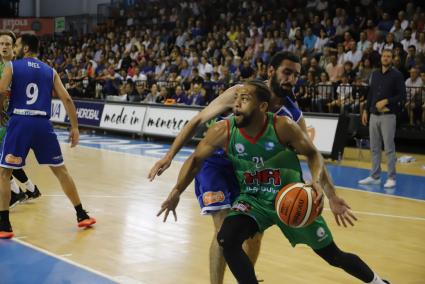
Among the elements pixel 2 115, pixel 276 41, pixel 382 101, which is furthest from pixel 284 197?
pixel 276 41

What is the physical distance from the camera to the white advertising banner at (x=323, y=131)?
13094 millimetres

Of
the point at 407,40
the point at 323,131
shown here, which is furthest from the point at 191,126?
the point at 407,40

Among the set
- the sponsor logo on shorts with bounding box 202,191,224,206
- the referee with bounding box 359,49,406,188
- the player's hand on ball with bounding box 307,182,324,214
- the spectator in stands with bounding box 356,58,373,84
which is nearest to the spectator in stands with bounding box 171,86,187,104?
the spectator in stands with bounding box 356,58,373,84

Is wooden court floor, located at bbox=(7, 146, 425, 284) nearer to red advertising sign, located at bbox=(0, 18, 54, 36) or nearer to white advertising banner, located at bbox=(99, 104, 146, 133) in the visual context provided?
white advertising banner, located at bbox=(99, 104, 146, 133)

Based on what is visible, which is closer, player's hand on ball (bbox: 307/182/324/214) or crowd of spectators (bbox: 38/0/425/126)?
player's hand on ball (bbox: 307/182/324/214)

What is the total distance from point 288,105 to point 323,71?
38.9ft

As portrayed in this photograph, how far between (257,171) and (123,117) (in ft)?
45.0

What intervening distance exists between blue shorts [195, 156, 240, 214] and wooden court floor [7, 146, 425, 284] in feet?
2.73

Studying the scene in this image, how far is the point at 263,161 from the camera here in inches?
167

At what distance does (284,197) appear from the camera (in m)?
4.13

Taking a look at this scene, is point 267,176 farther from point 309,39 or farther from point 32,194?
point 309,39

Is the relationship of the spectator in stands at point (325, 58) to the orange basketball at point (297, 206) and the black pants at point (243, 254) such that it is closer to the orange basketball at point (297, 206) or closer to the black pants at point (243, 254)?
the black pants at point (243, 254)

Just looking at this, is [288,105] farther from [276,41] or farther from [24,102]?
[276,41]

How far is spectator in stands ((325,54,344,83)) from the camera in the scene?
15.8 meters
